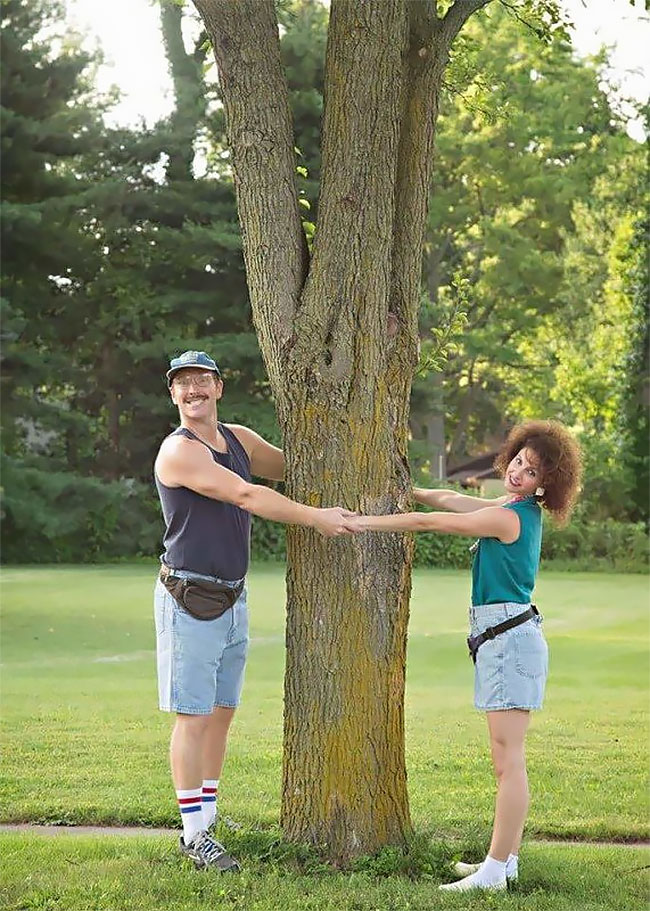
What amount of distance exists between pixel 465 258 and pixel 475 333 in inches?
125

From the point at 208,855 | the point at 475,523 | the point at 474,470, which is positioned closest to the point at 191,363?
the point at 475,523

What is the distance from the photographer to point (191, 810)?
5.19 meters

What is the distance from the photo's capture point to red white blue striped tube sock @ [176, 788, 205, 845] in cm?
517

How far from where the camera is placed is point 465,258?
39.6 m

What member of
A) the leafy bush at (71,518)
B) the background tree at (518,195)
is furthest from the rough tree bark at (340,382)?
the background tree at (518,195)

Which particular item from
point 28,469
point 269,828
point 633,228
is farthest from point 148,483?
point 269,828

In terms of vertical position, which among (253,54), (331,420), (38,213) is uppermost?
(38,213)

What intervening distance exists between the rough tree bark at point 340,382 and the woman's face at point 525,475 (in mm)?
422

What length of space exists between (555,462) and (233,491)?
121cm

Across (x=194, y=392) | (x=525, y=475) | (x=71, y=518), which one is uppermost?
(x=194, y=392)

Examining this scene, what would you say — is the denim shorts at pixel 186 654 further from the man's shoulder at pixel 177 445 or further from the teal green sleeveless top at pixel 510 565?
the teal green sleeveless top at pixel 510 565

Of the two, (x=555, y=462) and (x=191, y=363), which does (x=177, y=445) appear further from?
(x=555, y=462)

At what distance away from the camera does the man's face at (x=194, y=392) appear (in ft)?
17.6

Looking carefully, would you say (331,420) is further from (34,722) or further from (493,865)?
(34,722)
